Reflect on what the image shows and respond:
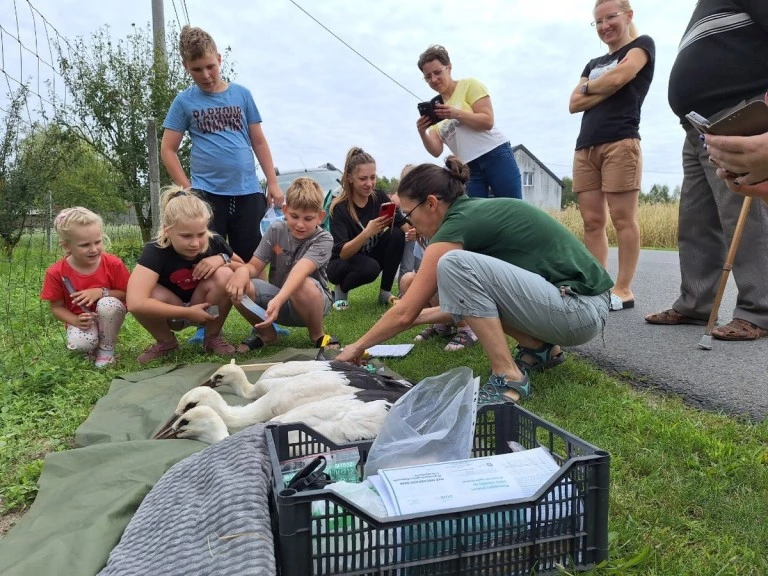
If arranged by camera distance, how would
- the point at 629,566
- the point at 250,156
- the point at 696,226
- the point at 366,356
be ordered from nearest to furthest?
the point at 629,566
the point at 366,356
the point at 696,226
the point at 250,156

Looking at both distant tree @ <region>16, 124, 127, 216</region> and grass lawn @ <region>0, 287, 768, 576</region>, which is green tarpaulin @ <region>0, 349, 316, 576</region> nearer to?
grass lawn @ <region>0, 287, 768, 576</region>

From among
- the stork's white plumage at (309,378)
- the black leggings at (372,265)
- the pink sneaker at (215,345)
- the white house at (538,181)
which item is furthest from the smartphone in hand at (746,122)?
the white house at (538,181)

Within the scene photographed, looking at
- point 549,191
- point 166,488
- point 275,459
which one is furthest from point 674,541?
point 549,191

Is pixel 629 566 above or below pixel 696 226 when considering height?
below

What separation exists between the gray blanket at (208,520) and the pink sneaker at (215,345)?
92.5 inches

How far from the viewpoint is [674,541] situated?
1781mm

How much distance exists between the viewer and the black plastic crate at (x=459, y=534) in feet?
4.64

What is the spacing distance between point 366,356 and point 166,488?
204 cm

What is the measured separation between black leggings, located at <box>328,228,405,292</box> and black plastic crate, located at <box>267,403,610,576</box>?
4.06m

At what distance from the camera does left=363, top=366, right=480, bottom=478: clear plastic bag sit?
6.28ft

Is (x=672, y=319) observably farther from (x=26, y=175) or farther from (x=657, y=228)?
(x=657, y=228)

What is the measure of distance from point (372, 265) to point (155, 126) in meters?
4.27

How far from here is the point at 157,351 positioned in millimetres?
4156

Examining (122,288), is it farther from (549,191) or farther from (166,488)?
(549,191)
